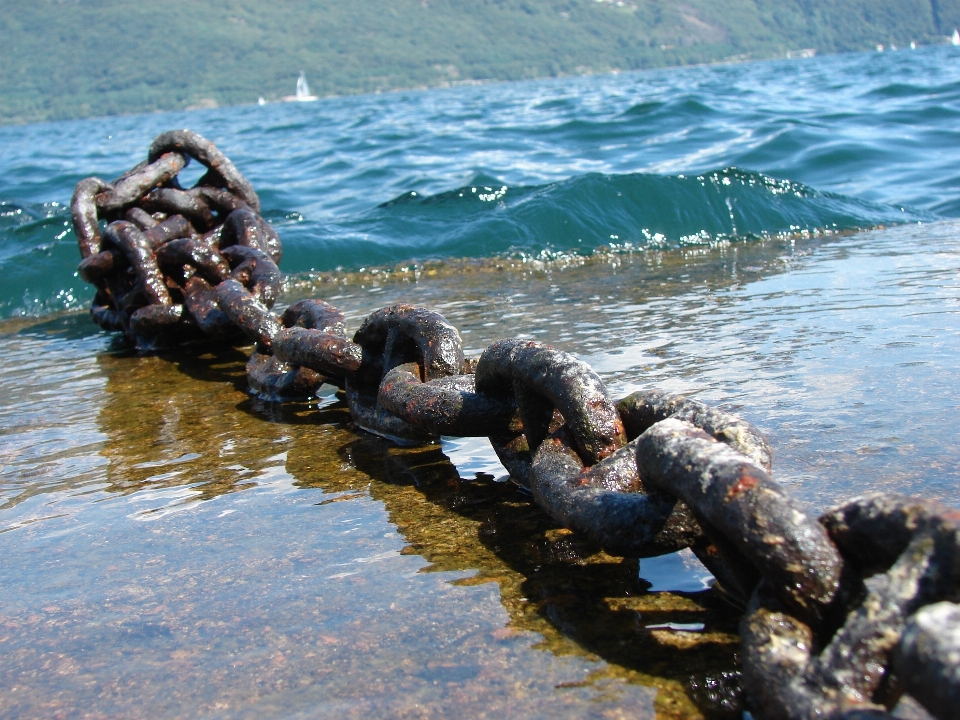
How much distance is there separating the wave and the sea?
0.21ft

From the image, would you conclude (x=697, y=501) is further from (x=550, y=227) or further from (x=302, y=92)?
(x=302, y=92)

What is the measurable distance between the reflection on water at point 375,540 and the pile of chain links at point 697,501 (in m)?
0.17

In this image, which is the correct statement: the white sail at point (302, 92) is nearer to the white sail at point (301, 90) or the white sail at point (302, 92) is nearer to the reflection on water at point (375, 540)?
the white sail at point (301, 90)

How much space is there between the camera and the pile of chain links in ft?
4.15

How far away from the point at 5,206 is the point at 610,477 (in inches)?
411

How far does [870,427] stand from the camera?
270 centimetres

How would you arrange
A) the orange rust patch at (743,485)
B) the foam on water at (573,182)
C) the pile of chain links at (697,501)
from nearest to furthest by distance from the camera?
the pile of chain links at (697,501)
the orange rust patch at (743,485)
the foam on water at (573,182)

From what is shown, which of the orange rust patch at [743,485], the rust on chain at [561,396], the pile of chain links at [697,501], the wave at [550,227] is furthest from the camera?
the wave at [550,227]

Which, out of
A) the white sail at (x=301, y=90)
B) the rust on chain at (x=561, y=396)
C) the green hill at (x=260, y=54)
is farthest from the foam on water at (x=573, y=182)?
the green hill at (x=260, y=54)

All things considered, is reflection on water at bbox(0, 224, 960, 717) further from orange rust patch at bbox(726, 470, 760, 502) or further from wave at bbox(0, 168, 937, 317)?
wave at bbox(0, 168, 937, 317)

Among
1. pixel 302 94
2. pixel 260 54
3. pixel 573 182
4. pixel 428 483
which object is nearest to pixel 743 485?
pixel 428 483

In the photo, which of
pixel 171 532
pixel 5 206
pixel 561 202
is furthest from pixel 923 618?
pixel 5 206

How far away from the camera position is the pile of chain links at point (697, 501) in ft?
4.15

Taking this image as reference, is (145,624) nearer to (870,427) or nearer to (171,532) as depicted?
(171,532)
